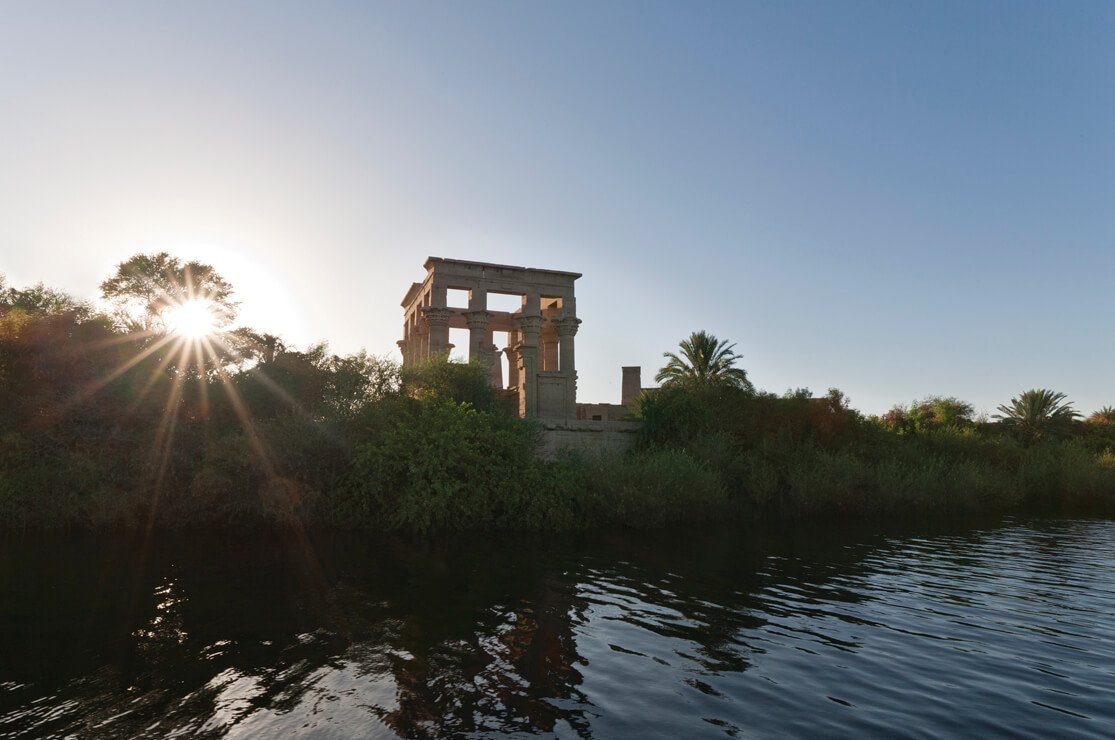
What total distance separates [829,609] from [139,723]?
36.7 ft

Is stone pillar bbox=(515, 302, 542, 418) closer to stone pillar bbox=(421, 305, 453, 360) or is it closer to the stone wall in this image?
the stone wall

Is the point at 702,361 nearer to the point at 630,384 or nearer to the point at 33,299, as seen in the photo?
the point at 630,384

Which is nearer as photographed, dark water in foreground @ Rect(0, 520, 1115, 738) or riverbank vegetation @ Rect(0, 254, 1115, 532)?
dark water in foreground @ Rect(0, 520, 1115, 738)

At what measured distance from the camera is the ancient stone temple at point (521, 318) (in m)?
33.9

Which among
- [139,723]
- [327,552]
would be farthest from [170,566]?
[139,723]

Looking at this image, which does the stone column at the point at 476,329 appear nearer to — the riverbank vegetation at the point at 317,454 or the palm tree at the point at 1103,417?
the riverbank vegetation at the point at 317,454

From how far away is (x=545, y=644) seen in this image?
1027 centimetres

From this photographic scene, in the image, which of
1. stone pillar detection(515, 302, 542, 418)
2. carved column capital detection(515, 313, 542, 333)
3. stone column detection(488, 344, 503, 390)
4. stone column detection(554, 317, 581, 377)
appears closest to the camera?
stone pillar detection(515, 302, 542, 418)

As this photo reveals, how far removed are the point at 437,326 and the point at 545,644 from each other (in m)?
27.5

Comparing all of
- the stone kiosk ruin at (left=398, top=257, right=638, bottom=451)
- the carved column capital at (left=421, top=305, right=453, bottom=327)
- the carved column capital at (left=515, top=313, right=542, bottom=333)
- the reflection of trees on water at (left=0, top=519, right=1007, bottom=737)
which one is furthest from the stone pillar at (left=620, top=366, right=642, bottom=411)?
the reflection of trees on water at (left=0, top=519, right=1007, bottom=737)

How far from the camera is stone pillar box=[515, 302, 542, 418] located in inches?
1313

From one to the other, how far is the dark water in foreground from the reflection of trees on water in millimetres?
50

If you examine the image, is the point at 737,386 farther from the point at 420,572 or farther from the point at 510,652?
the point at 510,652

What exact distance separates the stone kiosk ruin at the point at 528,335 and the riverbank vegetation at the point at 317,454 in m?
3.17
